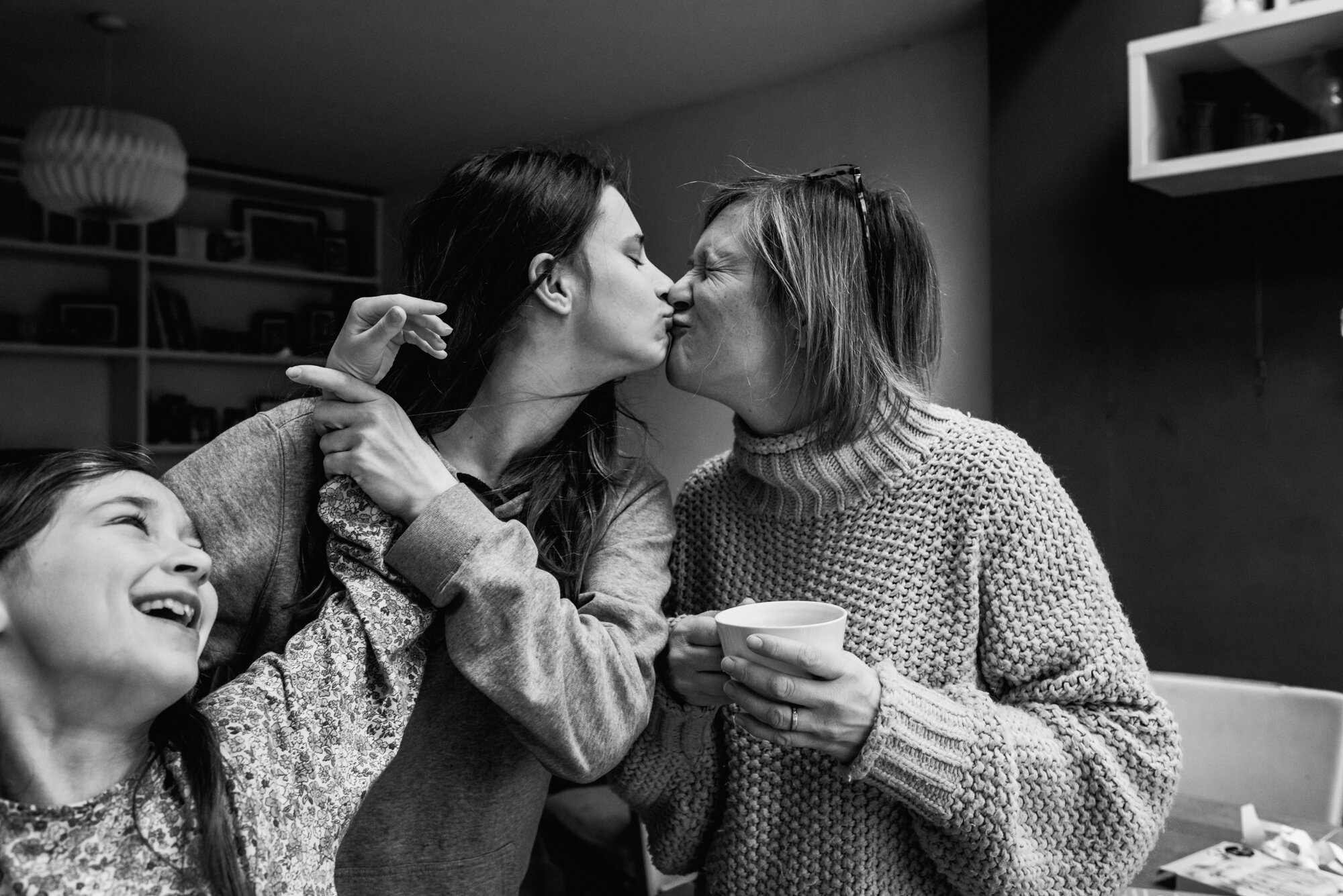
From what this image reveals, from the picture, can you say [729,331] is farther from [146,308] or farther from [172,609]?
[146,308]

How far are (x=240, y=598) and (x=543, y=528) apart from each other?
0.33m

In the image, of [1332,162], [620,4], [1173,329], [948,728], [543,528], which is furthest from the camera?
[620,4]

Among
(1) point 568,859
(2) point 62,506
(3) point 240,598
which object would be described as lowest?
(1) point 568,859

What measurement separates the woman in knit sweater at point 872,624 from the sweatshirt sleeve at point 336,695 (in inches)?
11.8

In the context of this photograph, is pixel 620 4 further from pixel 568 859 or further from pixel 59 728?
pixel 59 728

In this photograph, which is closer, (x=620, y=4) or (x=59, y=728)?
(x=59, y=728)

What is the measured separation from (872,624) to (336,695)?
0.55 m

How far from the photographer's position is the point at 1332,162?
2584 mm

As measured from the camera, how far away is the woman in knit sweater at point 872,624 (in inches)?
37.4

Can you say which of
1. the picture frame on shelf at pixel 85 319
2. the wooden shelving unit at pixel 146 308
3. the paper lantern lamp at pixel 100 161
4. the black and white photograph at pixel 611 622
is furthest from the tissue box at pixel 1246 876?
the picture frame on shelf at pixel 85 319

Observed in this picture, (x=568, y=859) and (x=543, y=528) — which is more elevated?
(x=543, y=528)

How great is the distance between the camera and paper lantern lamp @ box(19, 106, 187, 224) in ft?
12.1

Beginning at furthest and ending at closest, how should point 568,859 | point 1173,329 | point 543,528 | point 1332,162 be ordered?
1. point 1173,329
2. point 1332,162
3. point 568,859
4. point 543,528

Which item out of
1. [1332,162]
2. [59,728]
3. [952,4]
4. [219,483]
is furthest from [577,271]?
[952,4]
